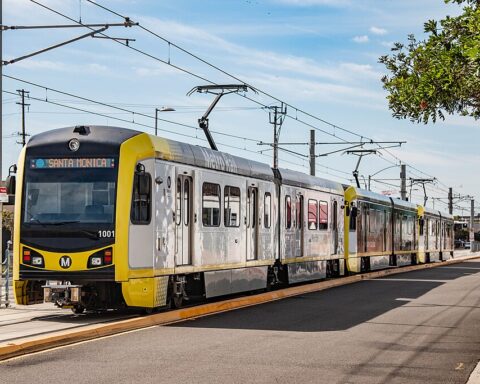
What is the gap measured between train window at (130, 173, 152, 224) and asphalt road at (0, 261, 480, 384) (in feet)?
6.83

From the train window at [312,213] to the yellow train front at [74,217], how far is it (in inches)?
485

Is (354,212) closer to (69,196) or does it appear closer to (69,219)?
(69,196)

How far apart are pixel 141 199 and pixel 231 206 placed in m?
4.81

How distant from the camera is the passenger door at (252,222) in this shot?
22266 mm

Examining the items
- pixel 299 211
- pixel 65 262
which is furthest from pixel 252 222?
pixel 65 262

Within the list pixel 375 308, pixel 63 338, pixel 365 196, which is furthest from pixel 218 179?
pixel 365 196

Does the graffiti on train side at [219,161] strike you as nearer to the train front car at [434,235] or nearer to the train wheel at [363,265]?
the train wheel at [363,265]

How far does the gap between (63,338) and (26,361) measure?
1.69 metres

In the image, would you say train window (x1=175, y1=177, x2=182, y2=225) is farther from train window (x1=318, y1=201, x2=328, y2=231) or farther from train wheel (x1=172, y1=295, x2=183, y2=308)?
train window (x1=318, y1=201, x2=328, y2=231)

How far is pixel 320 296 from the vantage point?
23828 millimetres

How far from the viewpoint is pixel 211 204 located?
1967cm

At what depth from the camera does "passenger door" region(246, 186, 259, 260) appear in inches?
877

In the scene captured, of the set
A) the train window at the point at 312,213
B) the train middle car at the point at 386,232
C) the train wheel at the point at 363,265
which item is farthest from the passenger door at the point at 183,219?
the train wheel at the point at 363,265

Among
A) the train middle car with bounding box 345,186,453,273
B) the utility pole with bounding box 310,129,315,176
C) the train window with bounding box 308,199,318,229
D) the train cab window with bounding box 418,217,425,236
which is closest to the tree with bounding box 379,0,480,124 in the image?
the train window with bounding box 308,199,318,229
